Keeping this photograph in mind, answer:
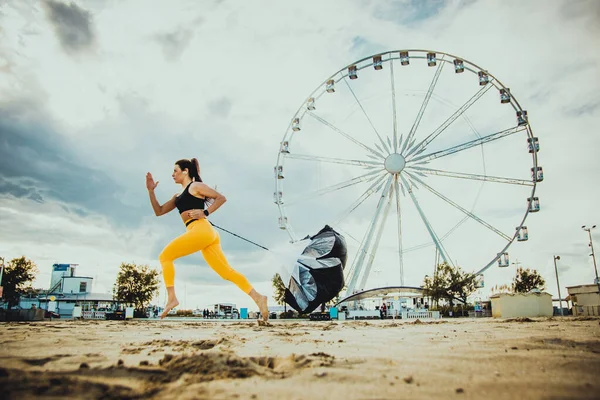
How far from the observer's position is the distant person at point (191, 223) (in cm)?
595

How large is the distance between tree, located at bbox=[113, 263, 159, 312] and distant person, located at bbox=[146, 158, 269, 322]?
146ft

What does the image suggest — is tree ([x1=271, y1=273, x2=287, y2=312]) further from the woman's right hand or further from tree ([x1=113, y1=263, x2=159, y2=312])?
the woman's right hand

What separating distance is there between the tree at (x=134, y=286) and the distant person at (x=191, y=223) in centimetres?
4445

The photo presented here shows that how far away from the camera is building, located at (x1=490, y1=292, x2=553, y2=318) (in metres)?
19.4

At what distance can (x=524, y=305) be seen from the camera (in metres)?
19.6

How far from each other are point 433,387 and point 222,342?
273 centimetres

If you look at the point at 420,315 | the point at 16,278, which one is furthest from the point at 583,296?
the point at 16,278

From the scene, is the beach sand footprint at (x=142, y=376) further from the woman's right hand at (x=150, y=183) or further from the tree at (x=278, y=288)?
the tree at (x=278, y=288)

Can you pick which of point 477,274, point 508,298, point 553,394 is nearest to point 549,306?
point 508,298

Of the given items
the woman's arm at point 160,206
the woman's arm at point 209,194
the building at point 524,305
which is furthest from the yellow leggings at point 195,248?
the building at point 524,305

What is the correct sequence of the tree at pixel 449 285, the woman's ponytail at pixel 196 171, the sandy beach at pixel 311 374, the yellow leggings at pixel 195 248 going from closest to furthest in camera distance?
1. the sandy beach at pixel 311 374
2. the yellow leggings at pixel 195 248
3. the woman's ponytail at pixel 196 171
4. the tree at pixel 449 285

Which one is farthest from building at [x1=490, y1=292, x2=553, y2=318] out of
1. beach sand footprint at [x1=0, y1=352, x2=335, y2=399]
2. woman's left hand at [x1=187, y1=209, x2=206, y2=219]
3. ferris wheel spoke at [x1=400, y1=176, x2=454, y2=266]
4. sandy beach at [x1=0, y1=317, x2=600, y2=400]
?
beach sand footprint at [x1=0, y1=352, x2=335, y2=399]

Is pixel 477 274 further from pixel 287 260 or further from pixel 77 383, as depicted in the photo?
pixel 77 383

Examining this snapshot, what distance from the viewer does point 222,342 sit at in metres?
4.23
